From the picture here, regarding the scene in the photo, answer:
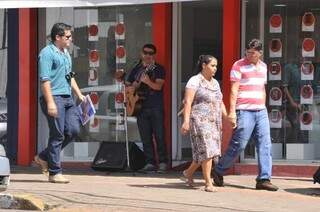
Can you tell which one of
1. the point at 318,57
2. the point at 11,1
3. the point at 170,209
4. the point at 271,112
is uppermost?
the point at 11,1

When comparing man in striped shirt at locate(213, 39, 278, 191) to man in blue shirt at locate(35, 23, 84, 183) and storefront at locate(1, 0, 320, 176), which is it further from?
man in blue shirt at locate(35, 23, 84, 183)

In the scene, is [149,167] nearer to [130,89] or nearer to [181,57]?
[130,89]

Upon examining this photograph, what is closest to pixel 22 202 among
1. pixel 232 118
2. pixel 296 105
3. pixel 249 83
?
pixel 232 118

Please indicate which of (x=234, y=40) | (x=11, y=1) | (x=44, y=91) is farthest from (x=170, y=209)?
(x=11, y=1)

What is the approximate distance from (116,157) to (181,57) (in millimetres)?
1915

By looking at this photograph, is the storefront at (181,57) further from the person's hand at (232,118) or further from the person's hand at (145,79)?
the person's hand at (232,118)

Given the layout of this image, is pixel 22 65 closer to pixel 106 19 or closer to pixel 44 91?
pixel 106 19

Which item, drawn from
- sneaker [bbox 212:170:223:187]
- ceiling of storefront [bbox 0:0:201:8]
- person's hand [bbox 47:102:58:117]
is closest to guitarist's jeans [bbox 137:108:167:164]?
sneaker [bbox 212:170:223:187]

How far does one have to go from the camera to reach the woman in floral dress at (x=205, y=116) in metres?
9.15

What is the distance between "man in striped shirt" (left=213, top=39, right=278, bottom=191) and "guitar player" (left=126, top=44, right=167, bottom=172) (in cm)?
181

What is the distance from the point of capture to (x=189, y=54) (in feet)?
38.7

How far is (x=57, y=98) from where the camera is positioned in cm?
957

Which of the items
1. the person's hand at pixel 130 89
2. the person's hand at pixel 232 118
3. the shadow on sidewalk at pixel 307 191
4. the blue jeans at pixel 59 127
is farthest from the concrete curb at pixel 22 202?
the shadow on sidewalk at pixel 307 191

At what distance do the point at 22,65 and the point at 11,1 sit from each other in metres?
1.65
